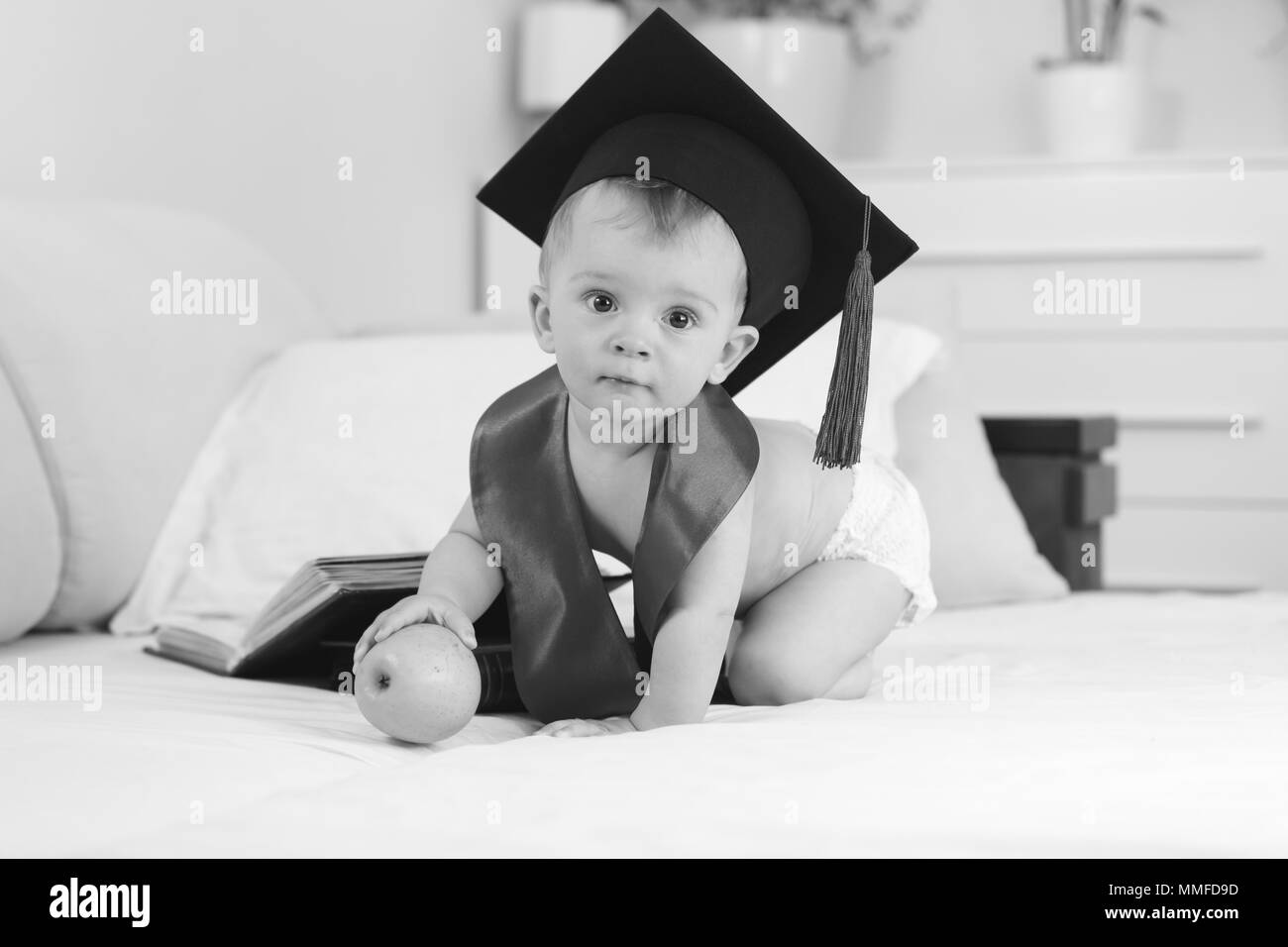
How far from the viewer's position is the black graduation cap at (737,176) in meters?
0.97

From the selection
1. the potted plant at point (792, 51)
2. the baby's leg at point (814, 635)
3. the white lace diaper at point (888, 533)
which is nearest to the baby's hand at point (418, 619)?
the baby's leg at point (814, 635)

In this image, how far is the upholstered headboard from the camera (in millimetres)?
1356

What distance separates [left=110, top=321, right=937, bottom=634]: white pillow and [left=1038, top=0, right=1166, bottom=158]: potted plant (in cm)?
171

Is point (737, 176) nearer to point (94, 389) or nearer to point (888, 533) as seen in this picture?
point (888, 533)

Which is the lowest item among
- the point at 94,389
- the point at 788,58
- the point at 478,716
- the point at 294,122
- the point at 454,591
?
the point at 478,716

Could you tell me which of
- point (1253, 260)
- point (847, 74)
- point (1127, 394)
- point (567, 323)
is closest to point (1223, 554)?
point (1127, 394)

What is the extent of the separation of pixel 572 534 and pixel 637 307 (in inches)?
7.3

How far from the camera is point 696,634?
1.00 metres

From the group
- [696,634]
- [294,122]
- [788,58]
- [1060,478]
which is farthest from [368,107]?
[696,634]

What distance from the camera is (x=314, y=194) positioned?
2504mm

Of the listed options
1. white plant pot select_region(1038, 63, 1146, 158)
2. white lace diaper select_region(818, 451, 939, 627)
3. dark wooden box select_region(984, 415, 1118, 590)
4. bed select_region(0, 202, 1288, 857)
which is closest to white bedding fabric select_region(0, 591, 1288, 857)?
bed select_region(0, 202, 1288, 857)

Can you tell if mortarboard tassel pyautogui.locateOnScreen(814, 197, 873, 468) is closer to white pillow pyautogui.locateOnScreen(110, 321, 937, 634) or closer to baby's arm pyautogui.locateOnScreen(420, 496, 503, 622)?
baby's arm pyautogui.locateOnScreen(420, 496, 503, 622)

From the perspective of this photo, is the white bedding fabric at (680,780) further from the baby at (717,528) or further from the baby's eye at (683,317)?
the baby's eye at (683,317)

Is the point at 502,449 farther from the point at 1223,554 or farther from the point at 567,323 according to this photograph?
the point at 1223,554
